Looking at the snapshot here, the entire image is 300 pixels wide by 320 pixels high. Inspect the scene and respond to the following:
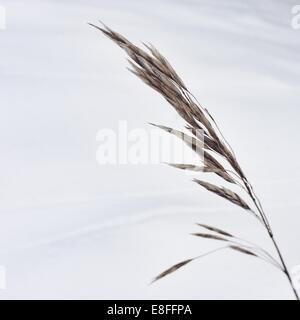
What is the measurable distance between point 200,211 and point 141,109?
193mm

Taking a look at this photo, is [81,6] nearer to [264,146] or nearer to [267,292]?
[264,146]

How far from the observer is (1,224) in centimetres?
63

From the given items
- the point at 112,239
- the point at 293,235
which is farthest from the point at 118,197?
the point at 293,235

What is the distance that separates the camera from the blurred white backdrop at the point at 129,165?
63 centimetres

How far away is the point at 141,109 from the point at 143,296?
296mm

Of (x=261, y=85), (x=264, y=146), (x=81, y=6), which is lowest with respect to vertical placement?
(x=264, y=146)

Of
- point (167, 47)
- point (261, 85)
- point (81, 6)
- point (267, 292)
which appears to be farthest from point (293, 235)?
point (81, 6)

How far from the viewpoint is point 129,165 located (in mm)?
663

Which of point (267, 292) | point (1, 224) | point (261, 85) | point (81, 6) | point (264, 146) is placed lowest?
point (267, 292)

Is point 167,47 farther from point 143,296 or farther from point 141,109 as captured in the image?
point 143,296

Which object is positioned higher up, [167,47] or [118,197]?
[167,47]

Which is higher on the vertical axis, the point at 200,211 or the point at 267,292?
the point at 200,211

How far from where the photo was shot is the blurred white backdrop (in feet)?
2.06

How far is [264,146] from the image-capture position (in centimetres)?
69
